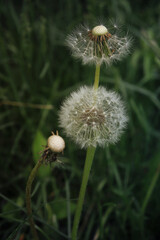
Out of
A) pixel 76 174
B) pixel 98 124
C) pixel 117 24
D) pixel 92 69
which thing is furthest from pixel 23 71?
pixel 98 124

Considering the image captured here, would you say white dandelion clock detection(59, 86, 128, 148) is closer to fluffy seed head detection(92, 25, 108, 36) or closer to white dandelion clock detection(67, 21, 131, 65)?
white dandelion clock detection(67, 21, 131, 65)

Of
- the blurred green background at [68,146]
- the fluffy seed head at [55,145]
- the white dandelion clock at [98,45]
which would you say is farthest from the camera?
the blurred green background at [68,146]

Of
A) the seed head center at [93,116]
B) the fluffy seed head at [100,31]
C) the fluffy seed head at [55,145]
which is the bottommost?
the fluffy seed head at [55,145]

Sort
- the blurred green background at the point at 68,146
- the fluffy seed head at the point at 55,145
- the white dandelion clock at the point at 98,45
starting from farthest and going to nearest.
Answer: the blurred green background at the point at 68,146, the white dandelion clock at the point at 98,45, the fluffy seed head at the point at 55,145

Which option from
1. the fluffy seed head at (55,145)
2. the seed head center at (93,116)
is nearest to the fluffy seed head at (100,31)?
the seed head center at (93,116)

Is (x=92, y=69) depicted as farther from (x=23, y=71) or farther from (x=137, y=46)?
(x=137, y=46)

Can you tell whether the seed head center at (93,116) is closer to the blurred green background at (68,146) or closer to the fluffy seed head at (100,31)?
the fluffy seed head at (100,31)
